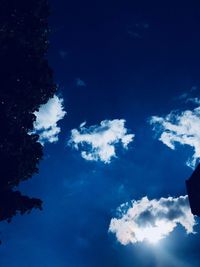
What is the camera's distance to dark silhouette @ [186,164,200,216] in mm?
28817

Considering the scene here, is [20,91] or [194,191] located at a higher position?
[194,191]

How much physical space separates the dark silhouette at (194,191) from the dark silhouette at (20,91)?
1733cm

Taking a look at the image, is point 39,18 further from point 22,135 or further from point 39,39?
point 22,135

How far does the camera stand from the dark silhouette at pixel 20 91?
15709 mm

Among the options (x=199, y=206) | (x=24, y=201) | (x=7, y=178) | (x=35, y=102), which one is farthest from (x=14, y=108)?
(x=199, y=206)

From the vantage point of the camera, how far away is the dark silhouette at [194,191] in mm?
28817

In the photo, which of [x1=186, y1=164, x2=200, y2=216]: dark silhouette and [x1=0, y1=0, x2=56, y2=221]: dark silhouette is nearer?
[x1=0, y1=0, x2=56, y2=221]: dark silhouette

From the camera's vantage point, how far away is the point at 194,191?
29281mm

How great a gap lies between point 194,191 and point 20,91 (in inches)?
784

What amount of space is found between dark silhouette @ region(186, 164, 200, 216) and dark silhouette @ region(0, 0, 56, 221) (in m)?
17.3

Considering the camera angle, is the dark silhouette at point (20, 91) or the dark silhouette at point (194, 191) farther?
the dark silhouette at point (194, 191)

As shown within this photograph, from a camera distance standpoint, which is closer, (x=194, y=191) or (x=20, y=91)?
(x=20, y=91)

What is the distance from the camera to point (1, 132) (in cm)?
1569

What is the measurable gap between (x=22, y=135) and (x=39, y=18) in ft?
24.2
